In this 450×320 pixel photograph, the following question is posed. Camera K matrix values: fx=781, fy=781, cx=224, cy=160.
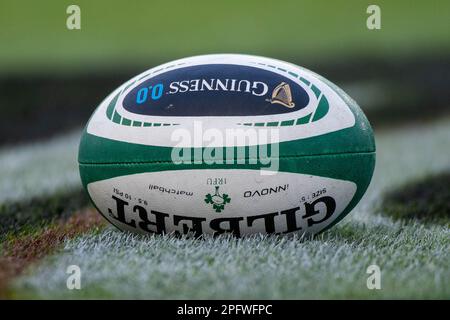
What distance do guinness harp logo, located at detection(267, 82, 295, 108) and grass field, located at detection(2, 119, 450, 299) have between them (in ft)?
2.44

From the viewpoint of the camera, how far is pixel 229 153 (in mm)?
4152

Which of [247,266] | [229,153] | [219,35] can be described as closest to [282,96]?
[229,153]

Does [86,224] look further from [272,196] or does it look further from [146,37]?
[146,37]

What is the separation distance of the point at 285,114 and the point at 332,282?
3.27 feet

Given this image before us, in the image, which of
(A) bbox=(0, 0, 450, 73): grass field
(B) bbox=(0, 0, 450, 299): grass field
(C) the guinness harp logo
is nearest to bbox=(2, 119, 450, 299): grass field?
(B) bbox=(0, 0, 450, 299): grass field

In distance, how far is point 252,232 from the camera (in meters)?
4.31

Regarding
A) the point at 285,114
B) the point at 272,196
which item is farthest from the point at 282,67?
the point at 272,196

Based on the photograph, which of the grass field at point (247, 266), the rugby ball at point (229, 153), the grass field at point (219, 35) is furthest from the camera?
the grass field at point (219, 35)

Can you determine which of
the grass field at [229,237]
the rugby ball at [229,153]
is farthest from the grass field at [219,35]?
the rugby ball at [229,153]

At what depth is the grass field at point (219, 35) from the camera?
1428cm

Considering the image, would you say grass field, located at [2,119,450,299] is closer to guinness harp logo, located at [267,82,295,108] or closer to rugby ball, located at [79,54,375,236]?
rugby ball, located at [79,54,375,236]

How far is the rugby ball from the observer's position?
13.7 feet

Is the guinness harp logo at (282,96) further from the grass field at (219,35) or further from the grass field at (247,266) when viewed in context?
the grass field at (219,35)

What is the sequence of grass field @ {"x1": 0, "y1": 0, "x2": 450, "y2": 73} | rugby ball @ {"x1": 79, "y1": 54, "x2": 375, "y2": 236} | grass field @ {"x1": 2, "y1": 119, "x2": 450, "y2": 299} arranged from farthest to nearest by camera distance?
grass field @ {"x1": 0, "y1": 0, "x2": 450, "y2": 73} → rugby ball @ {"x1": 79, "y1": 54, "x2": 375, "y2": 236} → grass field @ {"x1": 2, "y1": 119, "x2": 450, "y2": 299}
